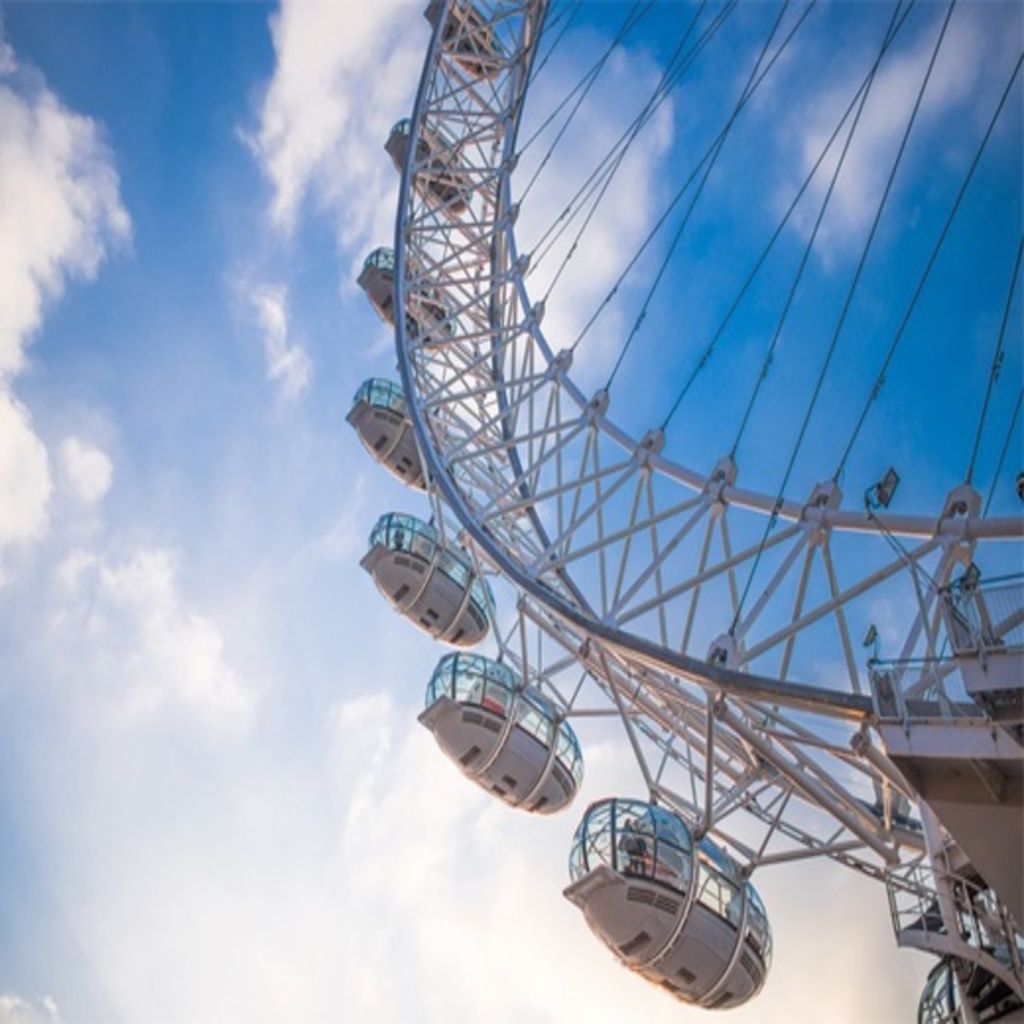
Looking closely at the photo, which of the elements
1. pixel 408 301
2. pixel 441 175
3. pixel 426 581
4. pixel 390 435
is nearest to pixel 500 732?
pixel 426 581

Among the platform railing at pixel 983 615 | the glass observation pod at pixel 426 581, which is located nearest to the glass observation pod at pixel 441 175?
the glass observation pod at pixel 426 581

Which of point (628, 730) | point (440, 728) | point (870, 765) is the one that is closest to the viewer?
point (870, 765)

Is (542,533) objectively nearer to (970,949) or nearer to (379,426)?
(379,426)

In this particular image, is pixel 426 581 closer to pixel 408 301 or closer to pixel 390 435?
pixel 390 435

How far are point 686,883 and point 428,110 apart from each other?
24.0m

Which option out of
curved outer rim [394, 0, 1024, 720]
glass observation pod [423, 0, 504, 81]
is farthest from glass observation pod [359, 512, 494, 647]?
glass observation pod [423, 0, 504, 81]

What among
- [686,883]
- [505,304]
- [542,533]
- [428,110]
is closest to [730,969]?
[686,883]

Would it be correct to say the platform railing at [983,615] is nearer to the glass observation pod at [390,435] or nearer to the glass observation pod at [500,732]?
the glass observation pod at [500,732]

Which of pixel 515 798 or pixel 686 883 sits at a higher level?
pixel 515 798

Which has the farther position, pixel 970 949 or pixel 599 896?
pixel 599 896

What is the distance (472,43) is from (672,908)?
87.8ft

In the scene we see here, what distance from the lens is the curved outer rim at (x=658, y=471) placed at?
15453mm

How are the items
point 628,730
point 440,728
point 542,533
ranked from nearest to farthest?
1. point 628,730
2. point 440,728
3. point 542,533

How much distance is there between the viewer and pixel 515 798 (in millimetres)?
24031
